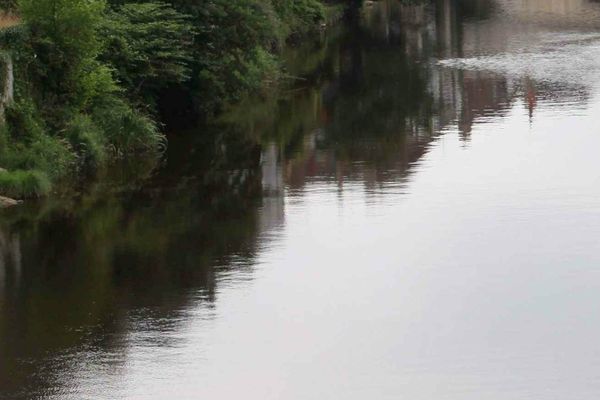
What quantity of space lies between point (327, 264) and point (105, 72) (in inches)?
500

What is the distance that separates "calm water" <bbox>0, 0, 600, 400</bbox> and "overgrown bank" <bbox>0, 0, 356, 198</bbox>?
111 cm

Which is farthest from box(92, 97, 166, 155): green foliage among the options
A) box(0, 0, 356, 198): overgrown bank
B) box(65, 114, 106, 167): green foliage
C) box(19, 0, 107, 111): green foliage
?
box(65, 114, 106, 167): green foliage

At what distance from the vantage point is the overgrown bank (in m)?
33.8

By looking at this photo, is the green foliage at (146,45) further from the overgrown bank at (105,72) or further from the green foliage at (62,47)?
the green foliage at (62,47)

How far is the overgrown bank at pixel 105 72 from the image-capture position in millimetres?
33812

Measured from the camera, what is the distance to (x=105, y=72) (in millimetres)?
36844

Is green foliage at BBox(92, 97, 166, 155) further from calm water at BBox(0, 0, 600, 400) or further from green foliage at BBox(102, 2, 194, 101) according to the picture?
green foliage at BBox(102, 2, 194, 101)

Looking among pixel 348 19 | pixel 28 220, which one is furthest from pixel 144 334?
pixel 348 19

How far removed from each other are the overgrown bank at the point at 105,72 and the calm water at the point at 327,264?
1110 millimetres

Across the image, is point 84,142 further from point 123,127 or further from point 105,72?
point 105,72

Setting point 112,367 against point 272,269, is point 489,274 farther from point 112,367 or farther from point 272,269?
point 112,367

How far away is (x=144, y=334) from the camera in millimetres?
21906

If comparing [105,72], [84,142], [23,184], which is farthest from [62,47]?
[23,184]

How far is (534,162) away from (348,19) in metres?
50.8
